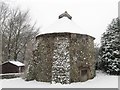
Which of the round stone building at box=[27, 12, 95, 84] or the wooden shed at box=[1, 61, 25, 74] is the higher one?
the round stone building at box=[27, 12, 95, 84]

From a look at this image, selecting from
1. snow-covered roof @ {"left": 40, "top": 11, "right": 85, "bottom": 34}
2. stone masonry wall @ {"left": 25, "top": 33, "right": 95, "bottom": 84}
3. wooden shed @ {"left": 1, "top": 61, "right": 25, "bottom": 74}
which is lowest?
wooden shed @ {"left": 1, "top": 61, "right": 25, "bottom": 74}

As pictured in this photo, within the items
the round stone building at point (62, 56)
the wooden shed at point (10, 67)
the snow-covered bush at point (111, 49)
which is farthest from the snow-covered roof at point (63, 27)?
the wooden shed at point (10, 67)

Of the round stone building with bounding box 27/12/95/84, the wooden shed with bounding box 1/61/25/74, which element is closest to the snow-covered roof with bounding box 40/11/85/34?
the round stone building with bounding box 27/12/95/84

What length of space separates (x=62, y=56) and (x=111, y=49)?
33.1ft

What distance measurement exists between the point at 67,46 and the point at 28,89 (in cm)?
572

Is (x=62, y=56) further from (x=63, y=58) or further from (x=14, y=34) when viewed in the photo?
(x=14, y=34)

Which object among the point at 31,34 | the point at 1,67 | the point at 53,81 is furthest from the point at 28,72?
the point at 31,34

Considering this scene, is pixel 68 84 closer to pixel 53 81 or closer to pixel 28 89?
pixel 53 81

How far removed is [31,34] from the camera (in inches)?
1577

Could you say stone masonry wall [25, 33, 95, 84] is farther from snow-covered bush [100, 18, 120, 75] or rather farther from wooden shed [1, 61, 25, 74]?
wooden shed [1, 61, 25, 74]

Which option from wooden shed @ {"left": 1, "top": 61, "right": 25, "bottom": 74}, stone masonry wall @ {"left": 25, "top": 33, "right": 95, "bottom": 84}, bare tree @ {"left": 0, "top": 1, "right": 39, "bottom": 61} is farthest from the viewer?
bare tree @ {"left": 0, "top": 1, "right": 39, "bottom": 61}

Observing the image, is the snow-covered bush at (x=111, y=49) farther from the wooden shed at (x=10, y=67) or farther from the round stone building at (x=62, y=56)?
the wooden shed at (x=10, y=67)

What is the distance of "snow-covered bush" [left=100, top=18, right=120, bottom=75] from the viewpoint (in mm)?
26141

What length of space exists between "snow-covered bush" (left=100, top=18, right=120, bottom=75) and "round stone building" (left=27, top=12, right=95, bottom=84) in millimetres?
5981
